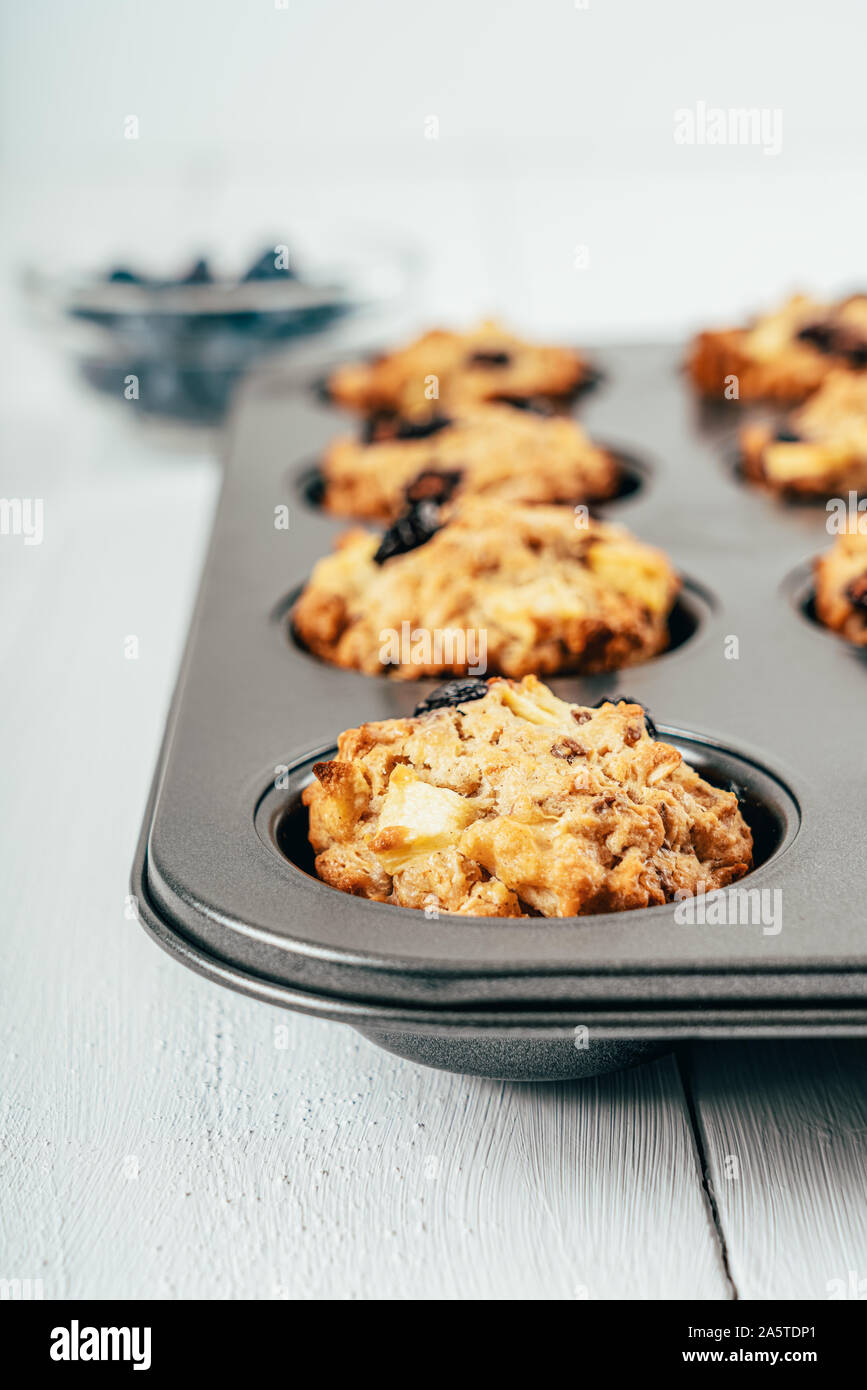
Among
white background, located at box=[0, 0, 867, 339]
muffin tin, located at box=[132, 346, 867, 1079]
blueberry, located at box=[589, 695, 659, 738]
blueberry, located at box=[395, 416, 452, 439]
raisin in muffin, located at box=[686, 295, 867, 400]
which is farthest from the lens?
white background, located at box=[0, 0, 867, 339]

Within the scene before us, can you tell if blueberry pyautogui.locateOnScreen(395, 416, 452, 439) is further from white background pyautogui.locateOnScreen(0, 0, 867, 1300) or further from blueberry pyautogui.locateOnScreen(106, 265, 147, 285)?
blueberry pyautogui.locateOnScreen(106, 265, 147, 285)

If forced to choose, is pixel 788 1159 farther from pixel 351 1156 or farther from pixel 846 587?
pixel 846 587

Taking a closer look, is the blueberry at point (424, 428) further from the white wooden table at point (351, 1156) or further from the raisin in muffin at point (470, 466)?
the white wooden table at point (351, 1156)

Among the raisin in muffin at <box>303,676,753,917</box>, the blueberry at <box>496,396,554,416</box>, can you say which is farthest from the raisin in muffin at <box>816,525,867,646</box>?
the blueberry at <box>496,396,554,416</box>

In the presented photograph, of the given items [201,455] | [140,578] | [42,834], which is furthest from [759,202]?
[42,834]

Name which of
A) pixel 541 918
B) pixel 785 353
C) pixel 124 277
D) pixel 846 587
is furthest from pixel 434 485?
pixel 124 277

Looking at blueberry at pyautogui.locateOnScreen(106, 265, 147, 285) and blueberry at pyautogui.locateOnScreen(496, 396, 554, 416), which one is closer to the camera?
blueberry at pyautogui.locateOnScreen(496, 396, 554, 416)

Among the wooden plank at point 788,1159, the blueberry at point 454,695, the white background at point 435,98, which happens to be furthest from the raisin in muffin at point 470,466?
the white background at point 435,98
